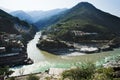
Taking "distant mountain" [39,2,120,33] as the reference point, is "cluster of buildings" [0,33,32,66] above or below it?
below

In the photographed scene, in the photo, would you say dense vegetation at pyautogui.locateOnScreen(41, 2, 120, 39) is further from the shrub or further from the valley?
the shrub

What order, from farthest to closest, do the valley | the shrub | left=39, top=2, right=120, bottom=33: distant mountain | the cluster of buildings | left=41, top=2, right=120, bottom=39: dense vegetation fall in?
left=39, top=2, right=120, bottom=33: distant mountain, left=41, top=2, right=120, bottom=39: dense vegetation, the cluster of buildings, the valley, the shrub

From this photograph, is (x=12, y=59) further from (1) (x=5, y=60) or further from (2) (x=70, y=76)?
(2) (x=70, y=76)

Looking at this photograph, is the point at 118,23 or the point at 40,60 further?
the point at 118,23

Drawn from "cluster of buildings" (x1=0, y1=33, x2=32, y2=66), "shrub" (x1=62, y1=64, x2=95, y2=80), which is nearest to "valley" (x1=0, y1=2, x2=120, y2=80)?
"cluster of buildings" (x1=0, y1=33, x2=32, y2=66)

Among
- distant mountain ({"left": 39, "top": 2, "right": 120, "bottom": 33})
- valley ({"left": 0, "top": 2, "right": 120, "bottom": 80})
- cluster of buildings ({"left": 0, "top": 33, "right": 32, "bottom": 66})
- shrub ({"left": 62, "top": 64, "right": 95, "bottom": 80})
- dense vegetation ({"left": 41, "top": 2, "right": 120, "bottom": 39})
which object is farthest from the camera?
distant mountain ({"left": 39, "top": 2, "right": 120, "bottom": 33})

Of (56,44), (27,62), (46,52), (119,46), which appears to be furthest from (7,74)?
(119,46)

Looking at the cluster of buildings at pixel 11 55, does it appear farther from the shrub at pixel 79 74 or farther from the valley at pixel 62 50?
the shrub at pixel 79 74

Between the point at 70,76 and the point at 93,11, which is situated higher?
the point at 93,11

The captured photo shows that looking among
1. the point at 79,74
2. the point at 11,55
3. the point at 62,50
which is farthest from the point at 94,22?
the point at 79,74

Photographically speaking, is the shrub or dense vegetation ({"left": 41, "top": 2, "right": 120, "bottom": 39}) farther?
dense vegetation ({"left": 41, "top": 2, "right": 120, "bottom": 39})

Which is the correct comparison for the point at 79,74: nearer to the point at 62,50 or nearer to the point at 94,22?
the point at 62,50
